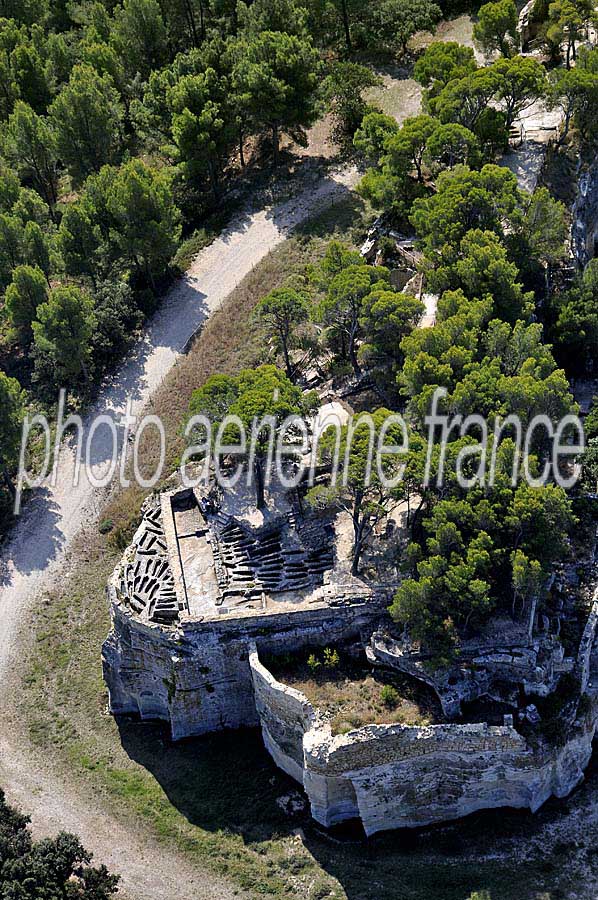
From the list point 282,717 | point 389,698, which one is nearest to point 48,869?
point 282,717

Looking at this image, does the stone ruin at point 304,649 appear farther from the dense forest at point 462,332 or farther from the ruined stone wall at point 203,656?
the dense forest at point 462,332

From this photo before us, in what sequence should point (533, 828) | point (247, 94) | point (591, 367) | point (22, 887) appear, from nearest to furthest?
point (22, 887), point (533, 828), point (591, 367), point (247, 94)

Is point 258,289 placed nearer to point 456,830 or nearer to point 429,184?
point 429,184

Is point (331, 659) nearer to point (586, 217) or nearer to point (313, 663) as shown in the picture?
point (313, 663)

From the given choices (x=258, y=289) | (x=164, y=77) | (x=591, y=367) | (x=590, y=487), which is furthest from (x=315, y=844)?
(x=164, y=77)

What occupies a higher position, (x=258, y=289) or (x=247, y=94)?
(x=247, y=94)

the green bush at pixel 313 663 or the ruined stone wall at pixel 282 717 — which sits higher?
the green bush at pixel 313 663

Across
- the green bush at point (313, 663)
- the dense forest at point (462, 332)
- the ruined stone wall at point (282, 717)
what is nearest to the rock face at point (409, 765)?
the ruined stone wall at point (282, 717)

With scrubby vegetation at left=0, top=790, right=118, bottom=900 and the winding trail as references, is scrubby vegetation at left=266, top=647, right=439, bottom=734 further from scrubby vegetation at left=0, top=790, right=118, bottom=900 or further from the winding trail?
scrubby vegetation at left=0, top=790, right=118, bottom=900
